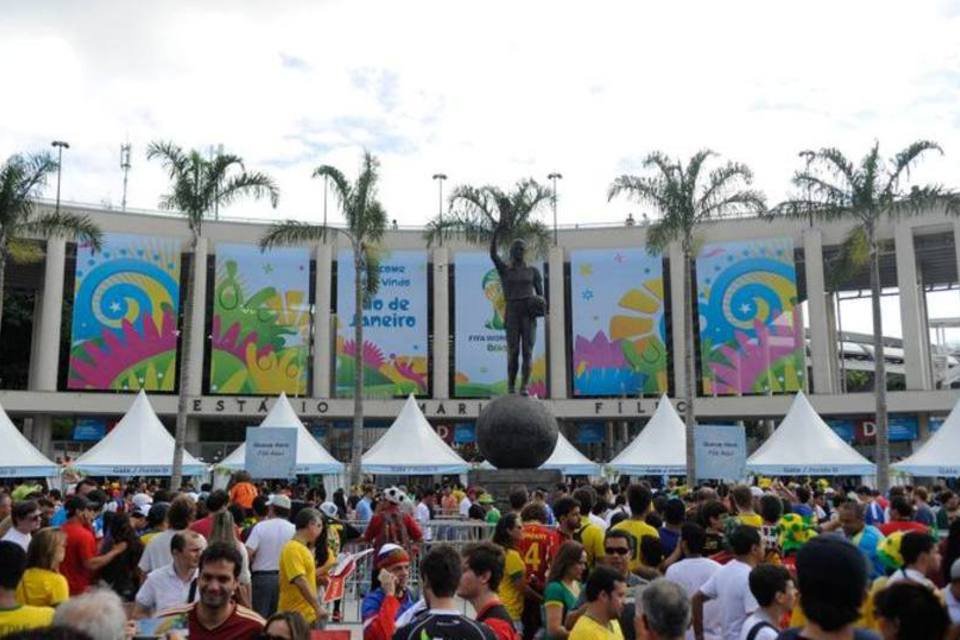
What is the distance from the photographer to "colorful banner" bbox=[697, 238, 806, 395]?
40.6 meters

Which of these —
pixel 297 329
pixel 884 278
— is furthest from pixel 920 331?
pixel 297 329

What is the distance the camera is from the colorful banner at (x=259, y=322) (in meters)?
41.0

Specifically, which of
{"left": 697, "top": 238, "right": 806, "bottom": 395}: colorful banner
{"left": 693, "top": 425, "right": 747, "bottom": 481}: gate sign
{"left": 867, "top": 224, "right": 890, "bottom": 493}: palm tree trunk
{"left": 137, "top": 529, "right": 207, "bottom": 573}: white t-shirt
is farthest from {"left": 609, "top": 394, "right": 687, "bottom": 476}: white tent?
{"left": 137, "top": 529, "right": 207, "bottom": 573}: white t-shirt

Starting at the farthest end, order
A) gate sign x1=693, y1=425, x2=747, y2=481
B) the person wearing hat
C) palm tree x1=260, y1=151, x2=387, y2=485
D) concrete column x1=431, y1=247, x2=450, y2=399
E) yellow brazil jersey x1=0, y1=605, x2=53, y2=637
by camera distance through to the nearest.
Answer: concrete column x1=431, y1=247, x2=450, y2=399 → palm tree x1=260, y1=151, x2=387, y2=485 → gate sign x1=693, y1=425, x2=747, y2=481 → the person wearing hat → yellow brazil jersey x1=0, y1=605, x2=53, y2=637

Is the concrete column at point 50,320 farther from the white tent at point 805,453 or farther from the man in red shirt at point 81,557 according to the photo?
the man in red shirt at point 81,557

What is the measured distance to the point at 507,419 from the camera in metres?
15.5

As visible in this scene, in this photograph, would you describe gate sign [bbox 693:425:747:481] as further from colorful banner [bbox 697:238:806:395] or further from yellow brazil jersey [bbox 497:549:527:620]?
colorful banner [bbox 697:238:806:395]

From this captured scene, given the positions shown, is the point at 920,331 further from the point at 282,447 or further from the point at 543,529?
the point at 543,529

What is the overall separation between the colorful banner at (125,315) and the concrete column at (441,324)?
12.1 m

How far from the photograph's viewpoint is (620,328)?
42.4 metres

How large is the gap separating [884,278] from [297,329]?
101 feet

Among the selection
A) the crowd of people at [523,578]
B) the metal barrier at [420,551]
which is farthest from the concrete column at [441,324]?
the crowd of people at [523,578]

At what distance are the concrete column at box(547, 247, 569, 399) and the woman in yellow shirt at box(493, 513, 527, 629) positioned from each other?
36782 mm

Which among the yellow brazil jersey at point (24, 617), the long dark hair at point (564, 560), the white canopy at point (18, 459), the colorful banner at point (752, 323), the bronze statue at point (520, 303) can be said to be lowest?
the yellow brazil jersey at point (24, 617)
